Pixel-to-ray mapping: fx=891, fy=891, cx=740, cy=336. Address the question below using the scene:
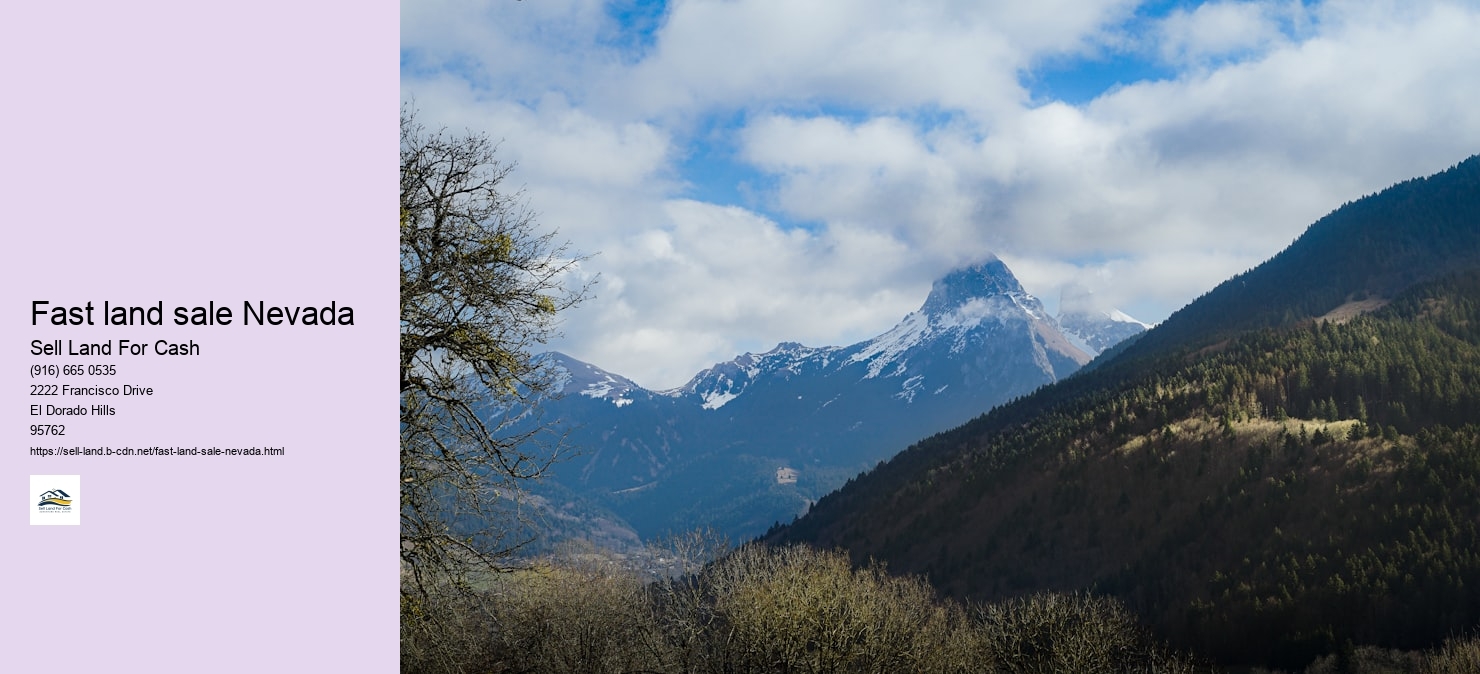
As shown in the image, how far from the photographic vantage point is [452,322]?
8578 mm
